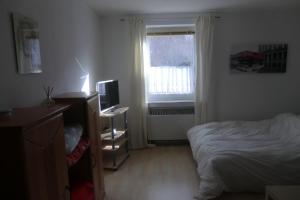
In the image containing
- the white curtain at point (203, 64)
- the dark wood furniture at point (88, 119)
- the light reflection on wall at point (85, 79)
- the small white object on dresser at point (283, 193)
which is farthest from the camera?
the white curtain at point (203, 64)

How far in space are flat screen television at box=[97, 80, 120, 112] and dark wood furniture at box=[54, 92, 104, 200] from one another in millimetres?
974

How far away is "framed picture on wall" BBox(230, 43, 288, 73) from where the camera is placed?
4.15m

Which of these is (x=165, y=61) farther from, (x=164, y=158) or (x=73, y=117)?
(x=73, y=117)

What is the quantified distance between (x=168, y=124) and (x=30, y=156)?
3359 millimetres

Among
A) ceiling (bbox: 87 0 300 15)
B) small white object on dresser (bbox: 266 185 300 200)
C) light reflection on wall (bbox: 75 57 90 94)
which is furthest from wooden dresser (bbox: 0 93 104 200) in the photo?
ceiling (bbox: 87 0 300 15)

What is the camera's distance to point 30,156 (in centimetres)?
114

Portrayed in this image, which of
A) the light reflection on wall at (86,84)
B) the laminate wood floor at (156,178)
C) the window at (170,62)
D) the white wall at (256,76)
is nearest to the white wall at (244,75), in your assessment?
the white wall at (256,76)

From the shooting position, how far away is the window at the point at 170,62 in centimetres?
425

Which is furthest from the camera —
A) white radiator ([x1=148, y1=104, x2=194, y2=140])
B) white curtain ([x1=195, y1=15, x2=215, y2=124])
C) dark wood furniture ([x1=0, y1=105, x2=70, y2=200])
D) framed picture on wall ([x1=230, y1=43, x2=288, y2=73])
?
white radiator ([x1=148, y1=104, x2=194, y2=140])

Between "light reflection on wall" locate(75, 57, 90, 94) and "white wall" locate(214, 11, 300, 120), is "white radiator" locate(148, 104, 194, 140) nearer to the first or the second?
"white wall" locate(214, 11, 300, 120)

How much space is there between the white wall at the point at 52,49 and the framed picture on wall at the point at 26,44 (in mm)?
42

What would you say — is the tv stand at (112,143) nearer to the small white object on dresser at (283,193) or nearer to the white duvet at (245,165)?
the white duvet at (245,165)

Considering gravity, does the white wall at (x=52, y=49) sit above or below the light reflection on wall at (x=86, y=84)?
above

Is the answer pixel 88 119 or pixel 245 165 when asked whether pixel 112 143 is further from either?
pixel 245 165
